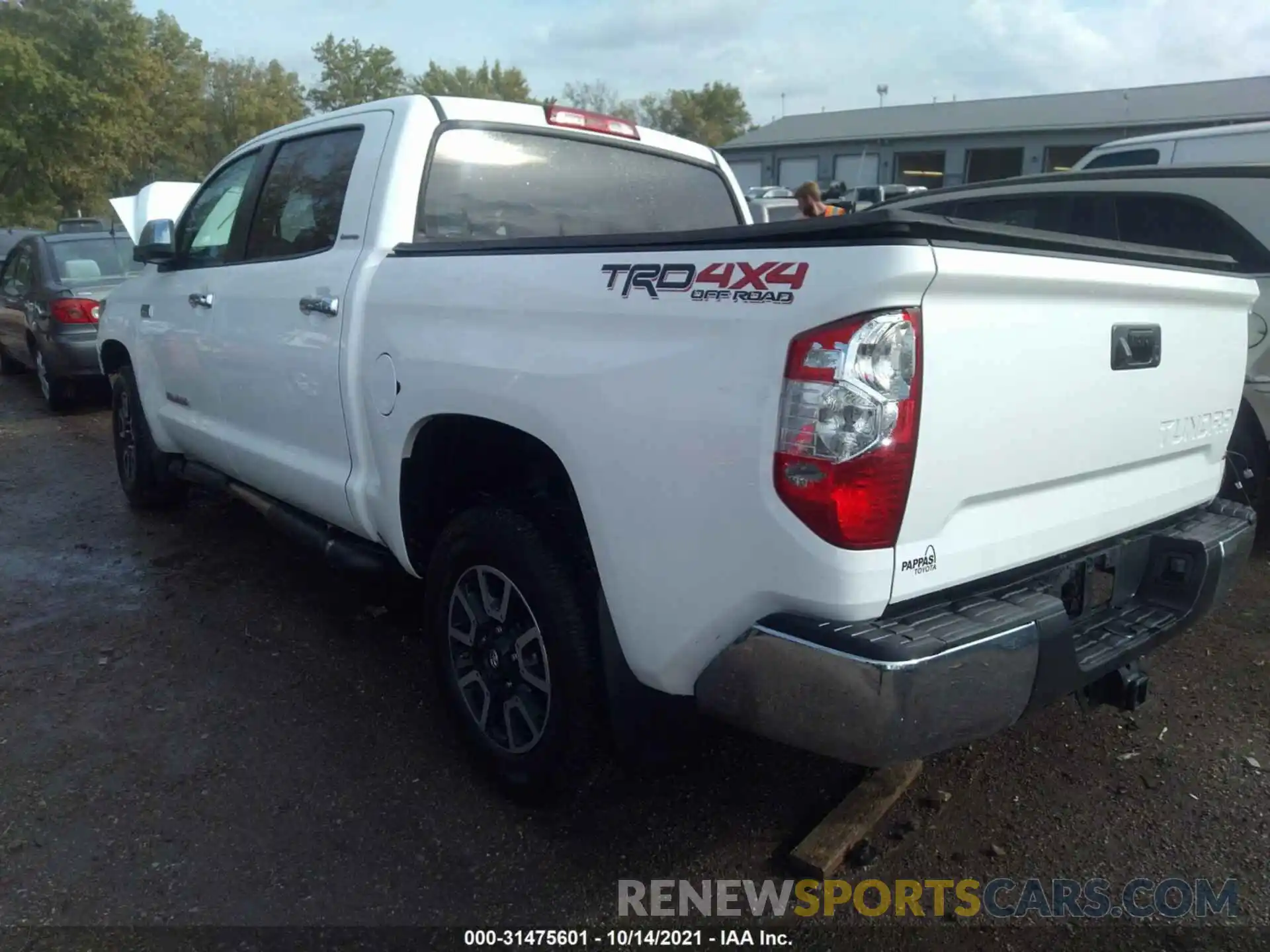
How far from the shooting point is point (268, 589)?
15.8 ft

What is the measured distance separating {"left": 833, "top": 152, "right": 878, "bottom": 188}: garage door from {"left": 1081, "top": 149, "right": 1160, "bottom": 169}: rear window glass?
73.5ft

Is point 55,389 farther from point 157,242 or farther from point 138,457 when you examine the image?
point 157,242

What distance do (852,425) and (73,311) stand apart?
8.77m

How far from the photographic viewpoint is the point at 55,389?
9.35 meters

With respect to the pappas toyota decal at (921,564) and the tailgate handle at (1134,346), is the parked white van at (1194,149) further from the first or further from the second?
the pappas toyota decal at (921,564)

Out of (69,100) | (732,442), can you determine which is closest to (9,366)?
(732,442)

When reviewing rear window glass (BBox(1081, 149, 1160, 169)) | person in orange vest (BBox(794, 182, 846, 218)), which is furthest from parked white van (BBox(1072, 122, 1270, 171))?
person in orange vest (BBox(794, 182, 846, 218))

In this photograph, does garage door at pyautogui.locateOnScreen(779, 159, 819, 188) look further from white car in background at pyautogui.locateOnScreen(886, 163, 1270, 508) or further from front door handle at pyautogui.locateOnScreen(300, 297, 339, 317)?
front door handle at pyautogui.locateOnScreen(300, 297, 339, 317)

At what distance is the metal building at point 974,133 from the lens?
2503 centimetres

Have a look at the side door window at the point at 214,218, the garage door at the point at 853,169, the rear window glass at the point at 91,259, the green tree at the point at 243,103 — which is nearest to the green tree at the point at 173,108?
the green tree at the point at 243,103

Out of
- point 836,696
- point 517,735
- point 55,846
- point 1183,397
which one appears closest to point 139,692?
point 55,846

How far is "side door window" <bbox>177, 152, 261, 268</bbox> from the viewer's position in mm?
4453

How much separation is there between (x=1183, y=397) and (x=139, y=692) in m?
3.67

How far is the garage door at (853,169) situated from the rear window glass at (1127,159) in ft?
73.5
